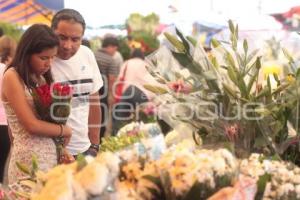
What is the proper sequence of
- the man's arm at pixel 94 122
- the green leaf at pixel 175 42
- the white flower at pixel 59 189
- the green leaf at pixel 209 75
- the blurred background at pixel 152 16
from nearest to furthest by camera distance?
the white flower at pixel 59 189
the green leaf at pixel 209 75
the green leaf at pixel 175 42
the man's arm at pixel 94 122
the blurred background at pixel 152 16

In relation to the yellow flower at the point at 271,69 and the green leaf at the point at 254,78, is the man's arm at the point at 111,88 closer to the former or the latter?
the yellow flower at the point at 271,69

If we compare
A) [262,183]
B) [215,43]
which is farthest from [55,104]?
[262,183]

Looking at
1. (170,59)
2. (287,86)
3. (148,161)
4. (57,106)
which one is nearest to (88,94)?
(57,106)

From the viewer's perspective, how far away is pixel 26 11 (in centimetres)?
691

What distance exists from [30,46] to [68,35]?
222mm

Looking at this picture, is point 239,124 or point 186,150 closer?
point 186,150

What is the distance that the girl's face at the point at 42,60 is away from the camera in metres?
2.62

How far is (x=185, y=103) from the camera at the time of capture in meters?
1.78

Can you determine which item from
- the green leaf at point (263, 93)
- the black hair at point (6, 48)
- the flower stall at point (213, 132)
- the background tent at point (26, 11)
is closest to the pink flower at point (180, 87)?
the flower stall at point (213, 132)

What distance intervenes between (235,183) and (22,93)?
1.51 m

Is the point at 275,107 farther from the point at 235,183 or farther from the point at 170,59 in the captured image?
the point at 235,183

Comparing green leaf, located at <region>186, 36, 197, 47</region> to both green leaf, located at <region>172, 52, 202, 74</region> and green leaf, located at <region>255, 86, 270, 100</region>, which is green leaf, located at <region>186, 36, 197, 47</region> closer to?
green leaf, located at <region>172, 52, 202, 74</region>

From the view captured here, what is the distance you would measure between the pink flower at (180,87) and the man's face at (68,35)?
1.08 meters

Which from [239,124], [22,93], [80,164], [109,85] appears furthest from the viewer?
[109,85]
